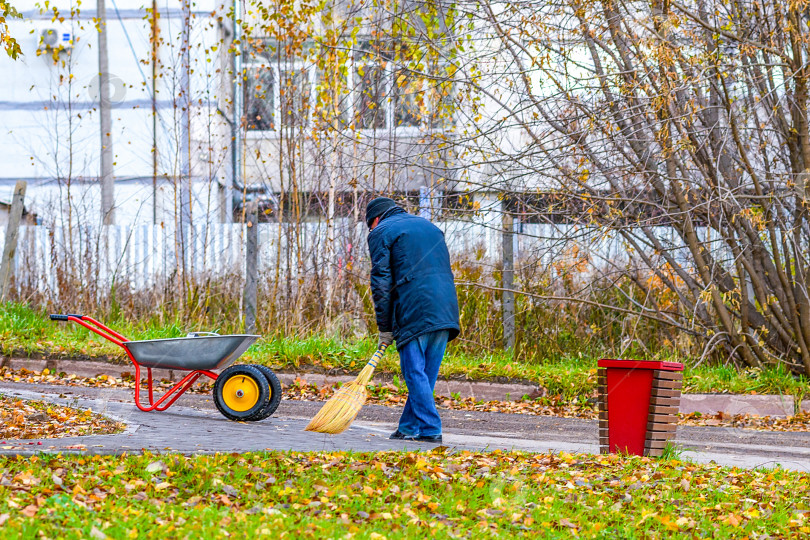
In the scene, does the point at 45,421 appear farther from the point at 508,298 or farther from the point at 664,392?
the point at 508,298

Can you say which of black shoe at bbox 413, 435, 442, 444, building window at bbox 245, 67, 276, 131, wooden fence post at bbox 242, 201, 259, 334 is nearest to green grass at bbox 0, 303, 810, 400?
wooden fence post at bbox 242, 201, 259, 334

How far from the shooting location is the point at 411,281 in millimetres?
6758

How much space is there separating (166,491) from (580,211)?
7.14 m

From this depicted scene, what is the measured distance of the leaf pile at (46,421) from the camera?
6164 millimetres

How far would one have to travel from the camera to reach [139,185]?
18578 mm

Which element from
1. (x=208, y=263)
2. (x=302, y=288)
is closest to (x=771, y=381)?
(x=302, y=288)

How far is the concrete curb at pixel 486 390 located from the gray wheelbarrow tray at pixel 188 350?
2.66 m

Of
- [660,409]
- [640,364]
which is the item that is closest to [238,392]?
[640,364]

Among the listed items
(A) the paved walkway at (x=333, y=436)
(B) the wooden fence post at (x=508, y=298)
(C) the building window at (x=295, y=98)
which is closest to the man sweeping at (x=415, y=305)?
(A) the paved walkway at (x=333, y=436)

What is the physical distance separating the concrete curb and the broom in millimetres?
3157

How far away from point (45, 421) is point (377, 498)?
340 centimetres

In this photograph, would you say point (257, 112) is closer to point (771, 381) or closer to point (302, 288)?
point (302, 288)

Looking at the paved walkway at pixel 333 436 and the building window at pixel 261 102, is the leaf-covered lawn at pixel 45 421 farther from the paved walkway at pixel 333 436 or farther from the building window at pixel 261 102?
the building window at pixel 261 102

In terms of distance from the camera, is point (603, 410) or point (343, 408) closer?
point (603, 410)
